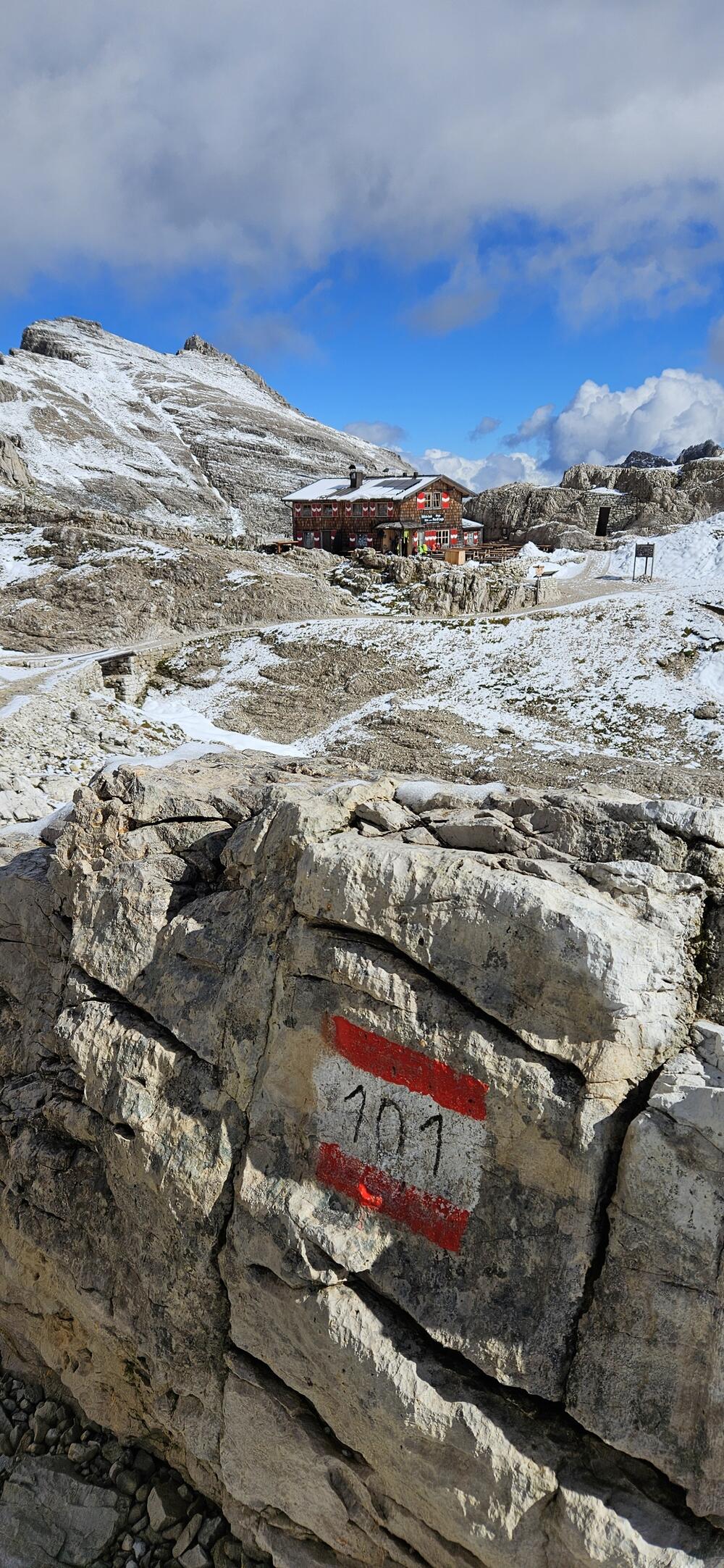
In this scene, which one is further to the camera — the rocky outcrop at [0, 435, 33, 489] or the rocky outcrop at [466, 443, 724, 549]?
the rocky outcrop at [0, 435, 33, 489]

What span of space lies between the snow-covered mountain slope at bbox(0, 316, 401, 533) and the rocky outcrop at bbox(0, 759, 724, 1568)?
111m

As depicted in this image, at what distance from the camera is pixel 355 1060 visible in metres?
8.02

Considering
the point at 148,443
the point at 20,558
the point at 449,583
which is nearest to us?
the point at 449,583

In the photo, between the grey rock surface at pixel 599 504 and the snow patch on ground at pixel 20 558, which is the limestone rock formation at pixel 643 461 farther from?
the snow patch on ground at pixel 20 558

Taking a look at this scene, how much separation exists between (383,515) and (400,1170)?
8592 cm

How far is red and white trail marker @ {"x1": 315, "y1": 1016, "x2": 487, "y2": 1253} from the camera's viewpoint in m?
7.36

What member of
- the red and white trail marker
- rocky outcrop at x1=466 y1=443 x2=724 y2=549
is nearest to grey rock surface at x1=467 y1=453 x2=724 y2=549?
rocky outcrop at x1=466 y1=443 x2=724 y2=549

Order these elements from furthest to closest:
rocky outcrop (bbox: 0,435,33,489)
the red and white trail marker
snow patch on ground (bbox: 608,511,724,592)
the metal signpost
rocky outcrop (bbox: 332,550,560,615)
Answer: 1. rocky outcrop (bbox: 0,435,33,489)
2. snow patch on ground (bbox: 608,511,724,592)
3. the metal signpost
4. rocky outcrop (bbox: 332,550,560,615)
5. the red and white trail marker

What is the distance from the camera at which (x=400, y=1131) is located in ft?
25.2

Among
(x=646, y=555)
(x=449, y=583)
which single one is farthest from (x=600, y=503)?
(x=449, y=583)

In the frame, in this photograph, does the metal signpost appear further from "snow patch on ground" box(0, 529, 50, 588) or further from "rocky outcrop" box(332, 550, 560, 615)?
"snow patch on ground" box(0, 529, 50, 588)

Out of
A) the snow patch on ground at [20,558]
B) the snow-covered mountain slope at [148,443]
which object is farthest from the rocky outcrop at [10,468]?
the snow patch on ground at [20,558]

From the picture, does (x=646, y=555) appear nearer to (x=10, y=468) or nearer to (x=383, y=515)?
(x=383, y=515)

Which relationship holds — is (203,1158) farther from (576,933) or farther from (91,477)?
(91,477)
